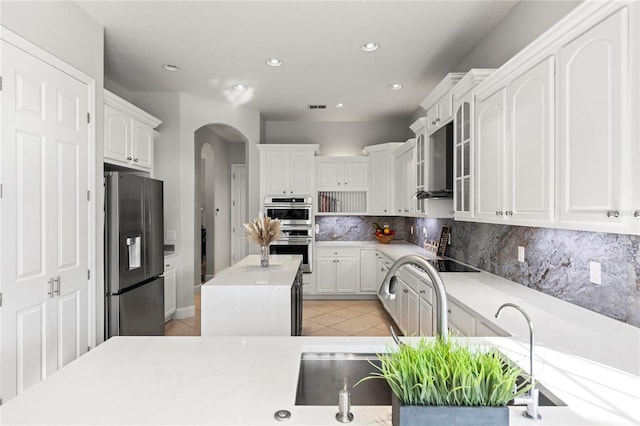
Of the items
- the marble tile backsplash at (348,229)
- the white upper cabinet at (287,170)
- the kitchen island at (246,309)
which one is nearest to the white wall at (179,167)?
the white upper cabinet at (287,170)

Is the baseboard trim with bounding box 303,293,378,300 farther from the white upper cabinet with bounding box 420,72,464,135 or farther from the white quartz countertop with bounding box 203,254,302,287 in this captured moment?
the white upper cabinet with bounding box 420,72,464,135

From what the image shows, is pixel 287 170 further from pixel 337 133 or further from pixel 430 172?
pixel 430 172

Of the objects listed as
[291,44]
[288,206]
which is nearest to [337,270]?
[288,206]

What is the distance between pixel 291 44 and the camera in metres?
3.38

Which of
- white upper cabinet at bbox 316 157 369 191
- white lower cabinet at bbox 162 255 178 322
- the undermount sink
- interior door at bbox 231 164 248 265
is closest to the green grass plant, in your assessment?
the undermount sink

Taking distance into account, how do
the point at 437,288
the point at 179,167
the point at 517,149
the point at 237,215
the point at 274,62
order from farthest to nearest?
the point at 237,215 < the point at 179,167 < the point at 274,62 < the point at 517,149 < the point at 437,288

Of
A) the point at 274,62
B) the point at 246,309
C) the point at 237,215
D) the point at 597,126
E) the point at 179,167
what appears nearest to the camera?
the point at 597,126

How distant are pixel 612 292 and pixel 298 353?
160cm

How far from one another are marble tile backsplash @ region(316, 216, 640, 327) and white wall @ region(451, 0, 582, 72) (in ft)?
4.40

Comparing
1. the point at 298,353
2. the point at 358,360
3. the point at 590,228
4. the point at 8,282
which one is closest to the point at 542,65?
the point at 590,228

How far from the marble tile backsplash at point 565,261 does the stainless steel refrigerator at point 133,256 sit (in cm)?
324

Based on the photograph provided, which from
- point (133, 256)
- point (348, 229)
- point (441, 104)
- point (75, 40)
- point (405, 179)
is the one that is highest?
point (75, 40)

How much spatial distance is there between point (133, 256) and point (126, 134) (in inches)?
50.7

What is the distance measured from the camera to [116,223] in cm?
311
